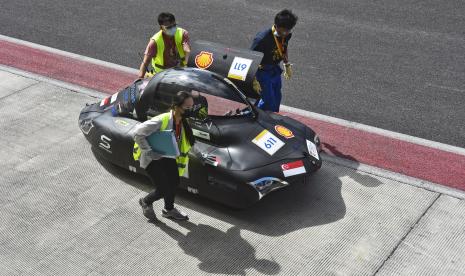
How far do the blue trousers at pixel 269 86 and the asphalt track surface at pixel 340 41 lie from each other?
1.48m

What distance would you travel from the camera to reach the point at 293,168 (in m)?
7.29

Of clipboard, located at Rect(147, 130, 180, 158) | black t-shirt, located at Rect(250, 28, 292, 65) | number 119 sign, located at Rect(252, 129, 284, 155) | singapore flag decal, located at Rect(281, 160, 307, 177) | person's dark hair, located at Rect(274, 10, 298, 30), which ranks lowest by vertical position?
singapore flag decal, located at Rect(281, 160, 307, 177)

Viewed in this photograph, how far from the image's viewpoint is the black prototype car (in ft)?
23.5

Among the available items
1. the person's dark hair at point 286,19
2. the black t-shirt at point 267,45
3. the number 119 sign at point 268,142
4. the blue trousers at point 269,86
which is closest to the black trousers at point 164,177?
the number 119 sign at point 268,142

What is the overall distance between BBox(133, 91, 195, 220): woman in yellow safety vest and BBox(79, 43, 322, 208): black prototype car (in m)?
0.32

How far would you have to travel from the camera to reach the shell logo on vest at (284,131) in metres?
7.70

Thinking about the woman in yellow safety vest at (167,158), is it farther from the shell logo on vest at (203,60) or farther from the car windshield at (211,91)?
the shell logo on vest at (203,60)

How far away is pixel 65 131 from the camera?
9.36m

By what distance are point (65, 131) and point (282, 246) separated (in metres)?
4.13

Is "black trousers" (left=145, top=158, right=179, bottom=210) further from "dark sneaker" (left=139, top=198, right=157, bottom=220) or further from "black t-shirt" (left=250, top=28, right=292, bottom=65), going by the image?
"black t-shirt" (left=250, top=28, right=292, bottom=65)

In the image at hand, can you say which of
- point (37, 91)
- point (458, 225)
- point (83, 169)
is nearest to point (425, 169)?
point (458, 225)

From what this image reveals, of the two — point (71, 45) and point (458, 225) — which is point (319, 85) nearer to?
point (458, 225)

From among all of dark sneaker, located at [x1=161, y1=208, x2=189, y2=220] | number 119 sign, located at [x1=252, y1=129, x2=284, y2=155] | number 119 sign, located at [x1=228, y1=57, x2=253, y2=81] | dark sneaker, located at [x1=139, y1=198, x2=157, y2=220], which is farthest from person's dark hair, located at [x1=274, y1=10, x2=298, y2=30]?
dark sneaker, located at [x1=139, y1=198, x2=157, y2=220]

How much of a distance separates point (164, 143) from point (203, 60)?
225 centimetres
